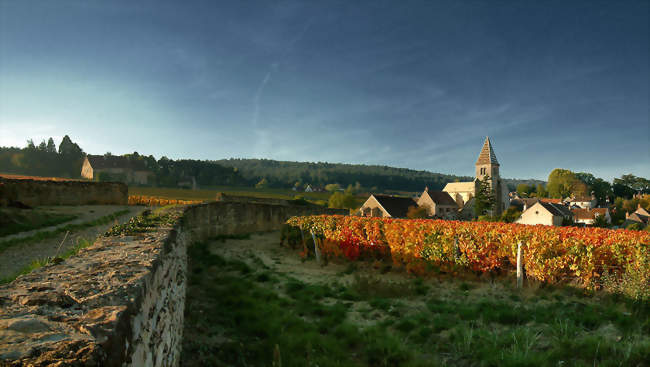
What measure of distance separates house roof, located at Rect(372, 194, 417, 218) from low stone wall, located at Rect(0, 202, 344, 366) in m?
51.2

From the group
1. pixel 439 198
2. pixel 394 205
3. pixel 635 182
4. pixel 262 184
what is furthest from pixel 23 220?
pixel 635 182

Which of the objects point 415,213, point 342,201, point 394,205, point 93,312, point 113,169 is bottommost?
point 415,213

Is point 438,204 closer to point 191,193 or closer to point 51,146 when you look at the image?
point 191,193

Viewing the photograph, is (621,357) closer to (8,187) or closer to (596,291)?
(596,291)

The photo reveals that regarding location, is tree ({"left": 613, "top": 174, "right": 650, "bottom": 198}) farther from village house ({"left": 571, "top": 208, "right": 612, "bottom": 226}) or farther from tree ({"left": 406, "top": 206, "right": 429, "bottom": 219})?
tree ({"left": 406, "top": 206, "right": 429, "bottom": 219})

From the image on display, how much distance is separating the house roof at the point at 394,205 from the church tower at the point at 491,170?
2424 cm

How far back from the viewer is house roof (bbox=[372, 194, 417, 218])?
5397 cm

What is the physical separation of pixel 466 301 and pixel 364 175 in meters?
140

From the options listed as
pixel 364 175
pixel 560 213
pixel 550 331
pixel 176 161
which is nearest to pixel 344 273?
pixel 550 331

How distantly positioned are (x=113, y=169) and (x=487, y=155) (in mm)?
75297

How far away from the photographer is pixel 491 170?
73500 millimetres

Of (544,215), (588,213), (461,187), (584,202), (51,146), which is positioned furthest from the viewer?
(584,202)

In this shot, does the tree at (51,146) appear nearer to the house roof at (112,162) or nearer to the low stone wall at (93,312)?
the house roof at (112,162)

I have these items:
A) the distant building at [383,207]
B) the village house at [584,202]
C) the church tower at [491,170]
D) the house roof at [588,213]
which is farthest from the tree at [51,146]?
the village house at [584,202]
